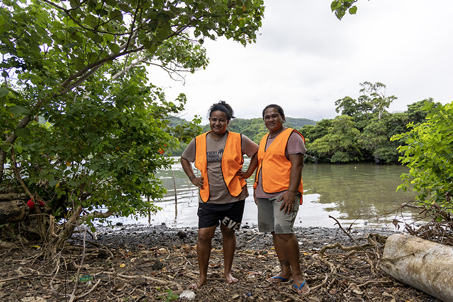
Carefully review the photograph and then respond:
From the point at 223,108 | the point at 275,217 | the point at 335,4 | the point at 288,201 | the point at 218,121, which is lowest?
the point at 275,217

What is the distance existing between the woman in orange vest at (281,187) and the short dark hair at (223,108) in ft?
1.34

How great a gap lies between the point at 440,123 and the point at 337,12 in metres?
2.63

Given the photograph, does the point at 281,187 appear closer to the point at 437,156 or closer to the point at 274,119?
the point at 274,119

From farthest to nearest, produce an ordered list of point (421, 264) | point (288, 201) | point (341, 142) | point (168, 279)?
point (341, 142)
point (168, 279)
point (288, 201)
point (421, 264)

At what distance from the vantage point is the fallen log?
247cm

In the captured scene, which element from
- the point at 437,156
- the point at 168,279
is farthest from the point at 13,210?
the point at 437,156

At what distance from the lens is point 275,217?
2932 millimetres

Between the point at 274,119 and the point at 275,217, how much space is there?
3.65 ft

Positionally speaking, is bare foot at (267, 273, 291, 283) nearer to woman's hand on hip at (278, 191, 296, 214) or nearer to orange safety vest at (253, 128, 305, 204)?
woman's hand on hip at (278, 191, 296, 214)

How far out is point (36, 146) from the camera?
3.41 metres

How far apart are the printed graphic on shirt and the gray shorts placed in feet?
2.26

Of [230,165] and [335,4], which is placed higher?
[335,4]

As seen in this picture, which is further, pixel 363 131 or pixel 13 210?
pixel 363 131

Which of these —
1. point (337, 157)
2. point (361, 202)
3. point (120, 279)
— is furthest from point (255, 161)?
point (337, 157)
